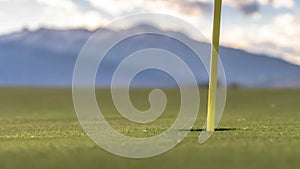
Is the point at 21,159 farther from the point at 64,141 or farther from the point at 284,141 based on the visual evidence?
the point at 284,141

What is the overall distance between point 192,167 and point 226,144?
5342 millimetres

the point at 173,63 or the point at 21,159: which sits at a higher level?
the point at 173,63

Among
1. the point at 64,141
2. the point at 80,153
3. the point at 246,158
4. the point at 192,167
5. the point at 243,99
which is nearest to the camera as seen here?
the point at 192,167

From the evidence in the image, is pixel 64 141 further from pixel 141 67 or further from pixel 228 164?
pixel 228 164

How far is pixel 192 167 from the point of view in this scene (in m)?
17.5

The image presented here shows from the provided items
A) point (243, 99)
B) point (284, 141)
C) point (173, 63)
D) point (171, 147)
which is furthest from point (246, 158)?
point (243, 99)

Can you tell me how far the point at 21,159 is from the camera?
19.5 meters

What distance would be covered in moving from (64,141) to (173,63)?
6.89 m

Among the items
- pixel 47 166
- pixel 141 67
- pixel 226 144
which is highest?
pixel 141 67

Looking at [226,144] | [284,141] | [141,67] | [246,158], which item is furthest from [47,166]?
[141,67]

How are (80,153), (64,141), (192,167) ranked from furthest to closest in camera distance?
(64,141) < (80,153) < (192,167)

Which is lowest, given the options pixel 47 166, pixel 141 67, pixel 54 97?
pixel 47 166

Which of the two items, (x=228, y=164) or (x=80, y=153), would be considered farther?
(x=80, y=153)

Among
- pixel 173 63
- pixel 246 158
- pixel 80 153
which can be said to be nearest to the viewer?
pixel 246 158
